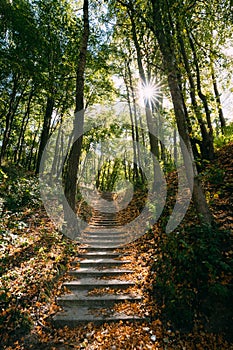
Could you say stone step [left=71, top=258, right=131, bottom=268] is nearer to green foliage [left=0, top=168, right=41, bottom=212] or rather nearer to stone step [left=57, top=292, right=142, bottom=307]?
stone step [left=57, top=292, right=142, bottom=307]

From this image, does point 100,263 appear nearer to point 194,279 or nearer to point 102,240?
point 102,240

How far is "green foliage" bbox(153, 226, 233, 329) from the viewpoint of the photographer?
3457 millimetres

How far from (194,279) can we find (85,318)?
207cm

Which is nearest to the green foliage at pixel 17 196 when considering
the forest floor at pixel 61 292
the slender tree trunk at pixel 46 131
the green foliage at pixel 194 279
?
the forest floor at pixel 61 292

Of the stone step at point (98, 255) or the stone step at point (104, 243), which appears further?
the stone step at point (104, 243)

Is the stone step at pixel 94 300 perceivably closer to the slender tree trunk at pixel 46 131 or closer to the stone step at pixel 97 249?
the stone step at pixel 97 249

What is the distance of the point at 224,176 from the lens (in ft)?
20.7

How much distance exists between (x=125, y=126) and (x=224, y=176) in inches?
534

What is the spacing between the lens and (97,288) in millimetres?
4543

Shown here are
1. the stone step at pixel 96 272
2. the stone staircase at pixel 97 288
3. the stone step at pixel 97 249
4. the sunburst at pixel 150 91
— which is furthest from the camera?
the sunburst at pixel 150 91

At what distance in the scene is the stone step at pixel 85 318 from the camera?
3578mm

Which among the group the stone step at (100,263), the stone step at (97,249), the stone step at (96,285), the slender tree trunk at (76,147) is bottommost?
the stone step at (96,285)

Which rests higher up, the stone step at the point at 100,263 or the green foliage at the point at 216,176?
the green foliage at the point at 216,176

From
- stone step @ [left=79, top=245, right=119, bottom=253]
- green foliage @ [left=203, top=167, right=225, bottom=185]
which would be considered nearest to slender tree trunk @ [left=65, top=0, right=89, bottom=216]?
stone step @ [left=79, top=245, right=119, bottom=253]
